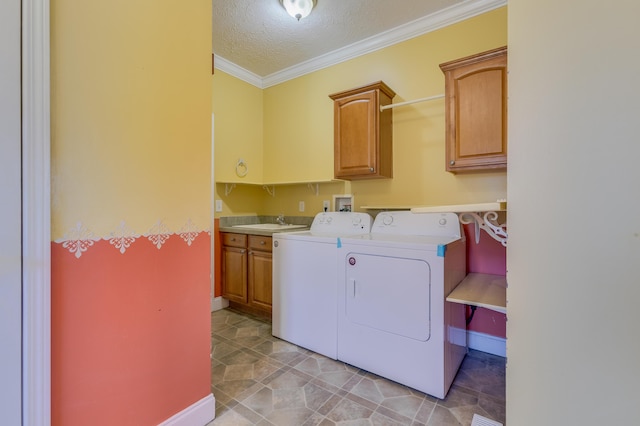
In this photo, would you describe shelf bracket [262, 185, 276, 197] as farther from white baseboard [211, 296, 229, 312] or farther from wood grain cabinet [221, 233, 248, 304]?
white baseboard [211, 296, 229, 312]

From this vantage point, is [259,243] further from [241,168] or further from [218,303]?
[241,168]

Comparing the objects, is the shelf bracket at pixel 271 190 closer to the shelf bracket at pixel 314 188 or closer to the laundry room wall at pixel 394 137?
the laundry room wall at pixel 394 137

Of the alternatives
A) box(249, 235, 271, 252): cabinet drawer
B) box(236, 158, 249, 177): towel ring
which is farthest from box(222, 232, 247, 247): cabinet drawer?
box(236, 158, 249, 177): towel ring

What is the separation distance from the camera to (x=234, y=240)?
2.86m

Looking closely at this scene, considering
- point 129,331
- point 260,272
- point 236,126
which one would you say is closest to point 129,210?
point 129,331

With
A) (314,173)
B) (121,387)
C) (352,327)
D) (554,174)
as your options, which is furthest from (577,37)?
(314,173)

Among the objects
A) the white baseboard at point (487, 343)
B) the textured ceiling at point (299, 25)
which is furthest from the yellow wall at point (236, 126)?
the white baseboard at point (487, 343)

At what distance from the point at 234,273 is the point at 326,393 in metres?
1.56

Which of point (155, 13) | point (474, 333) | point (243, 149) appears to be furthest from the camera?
point (243, 149)

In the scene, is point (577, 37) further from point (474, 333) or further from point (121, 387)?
point (474, 333)

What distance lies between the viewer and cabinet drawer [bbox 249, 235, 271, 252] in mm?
2562

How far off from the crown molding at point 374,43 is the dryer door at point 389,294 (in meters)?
1.96

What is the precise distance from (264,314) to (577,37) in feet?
9.59
